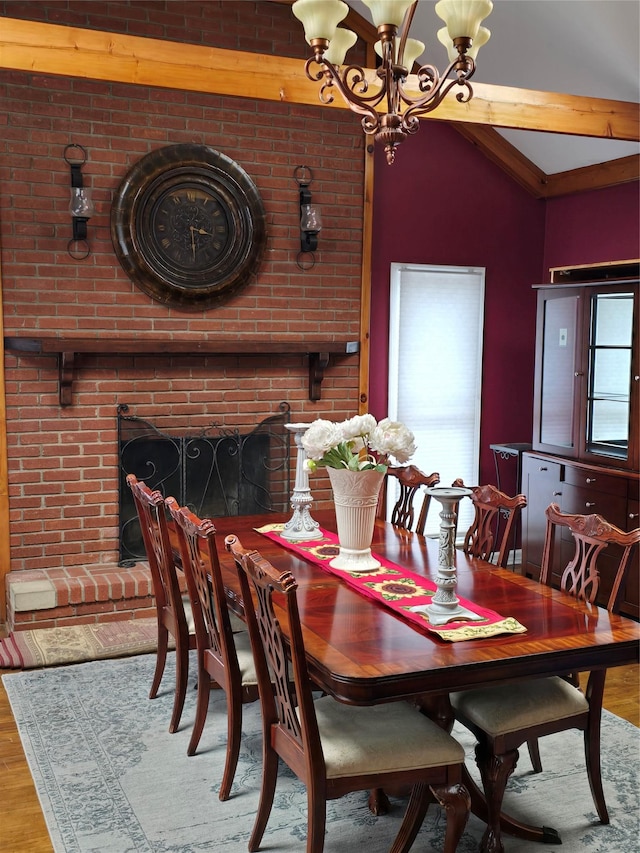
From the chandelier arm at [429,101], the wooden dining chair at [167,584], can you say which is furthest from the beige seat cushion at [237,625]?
the chandelier arm at [429,101]

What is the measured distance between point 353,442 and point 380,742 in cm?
102

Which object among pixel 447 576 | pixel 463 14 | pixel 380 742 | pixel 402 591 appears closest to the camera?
pixel 380 742

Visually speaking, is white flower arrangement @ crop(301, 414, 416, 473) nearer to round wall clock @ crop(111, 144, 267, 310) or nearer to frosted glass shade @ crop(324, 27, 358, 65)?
frosted glass shade @ crop(324, 27, 358, 65)

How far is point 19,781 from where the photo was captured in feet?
10.4

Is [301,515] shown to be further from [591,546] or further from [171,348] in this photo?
[171,348]

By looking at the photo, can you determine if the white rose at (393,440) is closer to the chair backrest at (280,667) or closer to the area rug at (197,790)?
the chair backrest at (280,667)

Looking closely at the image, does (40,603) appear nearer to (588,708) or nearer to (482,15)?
(588,708)

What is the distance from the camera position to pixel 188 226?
5.07m

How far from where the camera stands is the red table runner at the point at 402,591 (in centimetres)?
257

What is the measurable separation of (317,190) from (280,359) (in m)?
1.04

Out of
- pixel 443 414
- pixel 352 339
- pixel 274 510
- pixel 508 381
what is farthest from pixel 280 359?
pixel 508 381

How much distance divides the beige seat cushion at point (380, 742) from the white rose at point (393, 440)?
2.80ft

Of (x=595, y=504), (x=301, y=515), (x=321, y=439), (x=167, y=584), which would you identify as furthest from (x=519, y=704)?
(x=595, y=504)

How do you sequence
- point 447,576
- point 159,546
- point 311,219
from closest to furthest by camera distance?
1. point 447,576
2. point 159,546
3. point 311,219
